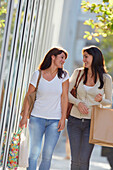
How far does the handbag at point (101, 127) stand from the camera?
479 centimetres

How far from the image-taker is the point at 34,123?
15.6 ft

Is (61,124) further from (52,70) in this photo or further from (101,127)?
(52,70)

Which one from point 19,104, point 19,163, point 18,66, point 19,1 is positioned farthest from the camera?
point 19,104

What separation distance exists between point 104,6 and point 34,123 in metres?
1.67

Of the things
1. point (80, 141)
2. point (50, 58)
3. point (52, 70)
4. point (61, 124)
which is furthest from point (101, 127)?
point (50, 58)

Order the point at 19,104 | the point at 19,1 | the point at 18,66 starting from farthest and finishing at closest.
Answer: the point at 19,104 → the point at 18,66 → the point at 19,1

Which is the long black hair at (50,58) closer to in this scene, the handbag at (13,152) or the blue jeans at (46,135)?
the blue jeans at (46,135)

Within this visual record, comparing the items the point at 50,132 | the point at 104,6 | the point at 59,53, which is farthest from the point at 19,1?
the point at 50,132

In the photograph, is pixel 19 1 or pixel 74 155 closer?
pixel 19 1

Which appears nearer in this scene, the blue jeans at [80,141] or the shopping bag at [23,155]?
A: the shopping bag at [23,155]

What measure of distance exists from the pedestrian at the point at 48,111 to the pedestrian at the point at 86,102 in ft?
0.67

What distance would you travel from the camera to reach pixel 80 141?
496cm

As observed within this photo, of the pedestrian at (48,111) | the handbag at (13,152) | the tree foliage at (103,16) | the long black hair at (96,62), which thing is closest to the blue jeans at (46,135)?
the pedestrian at (48,111)

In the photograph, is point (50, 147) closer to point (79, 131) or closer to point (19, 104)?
point (79, 131)
